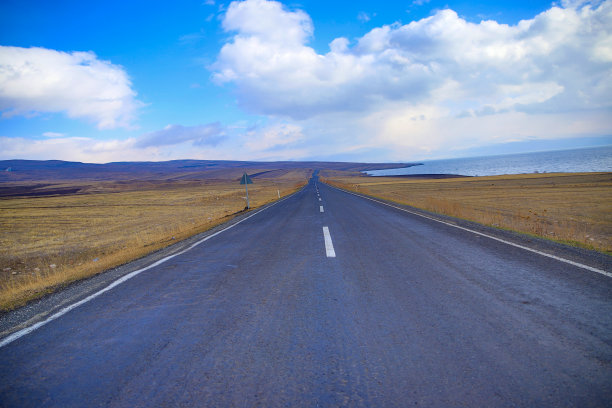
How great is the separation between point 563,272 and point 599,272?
53cm

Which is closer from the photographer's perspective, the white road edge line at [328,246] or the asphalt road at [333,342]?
the asphalt road at [333,342]

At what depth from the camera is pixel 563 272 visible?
5.10 meters

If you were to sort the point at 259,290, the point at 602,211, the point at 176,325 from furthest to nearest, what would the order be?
the point at 602,211
the point at 259,290
the point at 176,325

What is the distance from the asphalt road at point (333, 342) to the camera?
7.91ft

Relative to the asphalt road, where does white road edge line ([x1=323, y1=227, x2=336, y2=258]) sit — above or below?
below

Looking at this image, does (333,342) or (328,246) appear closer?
(333,342)

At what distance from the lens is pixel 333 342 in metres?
3.15

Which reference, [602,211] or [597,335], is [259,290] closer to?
[597,335]

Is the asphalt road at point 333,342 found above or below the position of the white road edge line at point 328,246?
above

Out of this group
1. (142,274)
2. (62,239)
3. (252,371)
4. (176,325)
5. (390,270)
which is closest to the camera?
(252,371)

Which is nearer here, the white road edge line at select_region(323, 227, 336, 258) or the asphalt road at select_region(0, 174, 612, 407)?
the asphalt road at select_region(0, 174, 612, 407)

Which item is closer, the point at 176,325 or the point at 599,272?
the point at 176,325

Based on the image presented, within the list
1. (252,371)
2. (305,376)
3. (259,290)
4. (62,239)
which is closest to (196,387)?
(252,371)

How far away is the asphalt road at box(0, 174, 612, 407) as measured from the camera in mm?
2412
